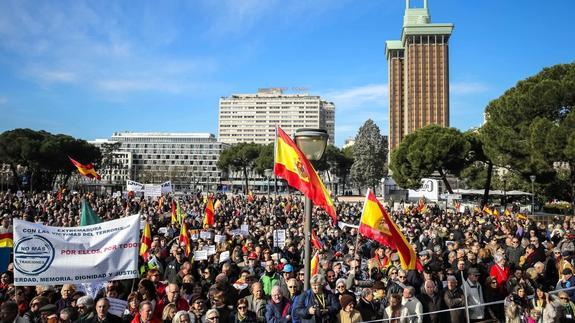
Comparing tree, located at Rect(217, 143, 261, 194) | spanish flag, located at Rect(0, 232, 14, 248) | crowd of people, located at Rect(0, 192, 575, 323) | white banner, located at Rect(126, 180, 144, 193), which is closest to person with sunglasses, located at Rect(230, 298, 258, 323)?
crowd of people, located at Rect(0, 192, 575, 323)

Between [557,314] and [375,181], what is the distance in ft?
208

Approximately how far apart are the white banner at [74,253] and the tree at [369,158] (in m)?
62.4

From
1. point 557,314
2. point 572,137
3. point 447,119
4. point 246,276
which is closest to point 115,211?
point 246,276

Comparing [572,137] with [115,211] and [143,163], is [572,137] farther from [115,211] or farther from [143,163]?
[143,163]

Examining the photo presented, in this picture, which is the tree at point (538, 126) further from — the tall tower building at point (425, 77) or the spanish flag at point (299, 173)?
the tall tower building at point (425, 77)

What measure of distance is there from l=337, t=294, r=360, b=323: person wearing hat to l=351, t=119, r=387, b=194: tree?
6231cm

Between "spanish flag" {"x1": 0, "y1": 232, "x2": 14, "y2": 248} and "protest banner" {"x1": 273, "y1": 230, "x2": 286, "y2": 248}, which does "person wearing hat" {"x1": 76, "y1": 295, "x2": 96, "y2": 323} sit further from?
"protest banner" {"x1": 273, "y1": 230, "x2": 286, "y2": 248}

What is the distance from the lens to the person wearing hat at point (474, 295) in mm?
6586

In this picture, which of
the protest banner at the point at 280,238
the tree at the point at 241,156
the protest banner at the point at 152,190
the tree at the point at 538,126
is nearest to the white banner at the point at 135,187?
the protest banner at the point at 152,190

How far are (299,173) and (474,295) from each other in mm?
3284

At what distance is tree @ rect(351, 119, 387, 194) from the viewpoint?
6719 centimetres

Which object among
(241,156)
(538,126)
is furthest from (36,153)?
(538,126)

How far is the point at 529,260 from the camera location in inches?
364

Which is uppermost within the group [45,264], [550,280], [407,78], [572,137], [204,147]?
[407,78]
